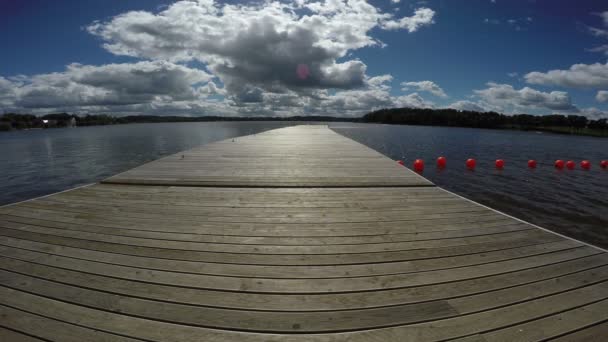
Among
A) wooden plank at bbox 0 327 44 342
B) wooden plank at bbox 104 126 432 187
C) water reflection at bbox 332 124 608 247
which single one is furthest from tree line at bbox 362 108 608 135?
wooden plank at bbox 0 327 44 342

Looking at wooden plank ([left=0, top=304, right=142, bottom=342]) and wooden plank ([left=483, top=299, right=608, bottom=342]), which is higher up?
wooden plank ([left=0, top=304, right=142, bottom=342])

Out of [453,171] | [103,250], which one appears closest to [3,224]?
[103,250]

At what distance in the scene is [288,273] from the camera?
257 centimetres

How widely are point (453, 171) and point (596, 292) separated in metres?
13.8

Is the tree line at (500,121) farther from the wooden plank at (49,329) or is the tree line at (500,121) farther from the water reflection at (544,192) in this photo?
the wooden plank at (49,329)

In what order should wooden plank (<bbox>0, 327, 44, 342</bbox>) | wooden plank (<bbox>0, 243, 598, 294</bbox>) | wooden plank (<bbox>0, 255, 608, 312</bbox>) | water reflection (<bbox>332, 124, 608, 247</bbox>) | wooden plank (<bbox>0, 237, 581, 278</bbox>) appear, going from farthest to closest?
water reflection (<bbox>332, 124, 608, 247</bbox>)
wooden plank (<bbox>0, 237, 581, 278</bbox>)
wooden plank (<bbox>0, 243, 598, 294</bbox>)
wooden plank (<bbox>0, 255, 608, 312</bbox>)
wooden plank (<bbox>0, 327, 44, 342</bbox>)

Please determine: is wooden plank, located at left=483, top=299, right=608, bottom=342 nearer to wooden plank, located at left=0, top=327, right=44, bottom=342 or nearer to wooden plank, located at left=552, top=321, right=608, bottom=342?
wooden plank, located at left=552, top=321, right=608, bottom=342

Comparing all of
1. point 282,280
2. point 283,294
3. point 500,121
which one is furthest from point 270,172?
point 500,121

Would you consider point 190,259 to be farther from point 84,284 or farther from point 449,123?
point 449,123

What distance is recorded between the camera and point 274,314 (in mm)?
2053

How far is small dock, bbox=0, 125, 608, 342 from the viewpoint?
6.37 feet

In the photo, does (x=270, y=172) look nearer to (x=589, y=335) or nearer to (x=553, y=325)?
(x=553, y=325)

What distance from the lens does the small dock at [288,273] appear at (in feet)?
6.37

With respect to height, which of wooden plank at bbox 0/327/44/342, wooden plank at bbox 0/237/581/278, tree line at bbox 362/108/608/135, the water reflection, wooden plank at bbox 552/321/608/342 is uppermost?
tree line at bbox 362/108/608/135
